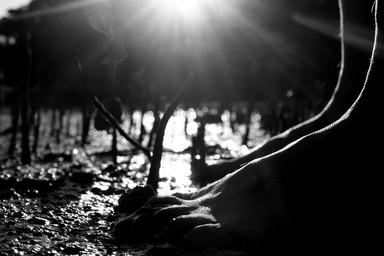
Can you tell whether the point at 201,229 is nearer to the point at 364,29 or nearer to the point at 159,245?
the point at 159,245

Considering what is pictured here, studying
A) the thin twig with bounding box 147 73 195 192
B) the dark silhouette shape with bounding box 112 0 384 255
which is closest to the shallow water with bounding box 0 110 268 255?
the dark silhouette shape with bounding box 112 0 384 255

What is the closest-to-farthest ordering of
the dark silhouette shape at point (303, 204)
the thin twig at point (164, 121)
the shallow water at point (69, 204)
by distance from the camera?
the dark silhouette shape at point (303, 204), the shallow water at point (69, 204), the thin twig at point (164, 121)

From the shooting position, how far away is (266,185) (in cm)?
410

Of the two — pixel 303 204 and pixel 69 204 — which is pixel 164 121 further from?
pixel 303 204

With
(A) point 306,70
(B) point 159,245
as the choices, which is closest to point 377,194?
(B) point 159,245

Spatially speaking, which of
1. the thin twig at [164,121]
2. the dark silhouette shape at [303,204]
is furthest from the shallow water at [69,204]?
the thin twig at [164,121]

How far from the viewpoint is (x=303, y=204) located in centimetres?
387

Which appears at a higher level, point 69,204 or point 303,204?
point 303,204

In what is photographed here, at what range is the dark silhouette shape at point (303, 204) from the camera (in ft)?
12.0

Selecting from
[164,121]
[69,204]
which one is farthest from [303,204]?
[69,204]

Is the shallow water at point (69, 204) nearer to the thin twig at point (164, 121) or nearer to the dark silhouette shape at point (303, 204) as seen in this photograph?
the dark silhouette shape at point (303, 204)

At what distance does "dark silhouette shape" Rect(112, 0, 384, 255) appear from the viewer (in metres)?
3.66

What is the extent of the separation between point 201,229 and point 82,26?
95.4ft

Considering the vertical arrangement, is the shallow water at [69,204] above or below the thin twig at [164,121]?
below
